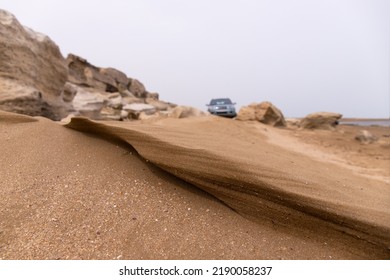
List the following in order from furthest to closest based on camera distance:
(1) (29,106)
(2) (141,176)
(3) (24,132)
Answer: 1. (1) (29,106)
2. (3) (24,132)
3. (2) (141,176)

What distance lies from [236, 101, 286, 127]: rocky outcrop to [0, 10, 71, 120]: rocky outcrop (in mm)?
9148

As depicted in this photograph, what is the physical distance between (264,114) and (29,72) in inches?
403

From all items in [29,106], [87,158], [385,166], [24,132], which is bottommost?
[385,166]

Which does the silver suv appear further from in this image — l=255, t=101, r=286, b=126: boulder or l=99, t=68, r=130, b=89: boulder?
l=99, t=68, r=130, b=89: boulder

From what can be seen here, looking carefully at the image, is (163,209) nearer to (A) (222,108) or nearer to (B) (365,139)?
(B) (365,139)

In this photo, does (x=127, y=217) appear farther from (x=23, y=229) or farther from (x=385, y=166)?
(x=385, y=166)

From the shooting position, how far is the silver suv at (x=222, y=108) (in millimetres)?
14078

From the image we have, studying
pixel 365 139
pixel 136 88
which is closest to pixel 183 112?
pixel 365 139

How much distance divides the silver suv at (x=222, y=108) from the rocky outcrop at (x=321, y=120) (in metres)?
4.14

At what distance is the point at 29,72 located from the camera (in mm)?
4199

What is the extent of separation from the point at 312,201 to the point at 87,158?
1.90 metres
